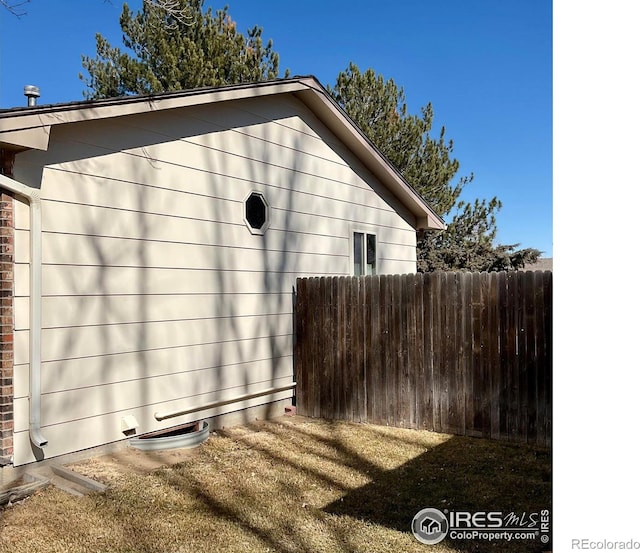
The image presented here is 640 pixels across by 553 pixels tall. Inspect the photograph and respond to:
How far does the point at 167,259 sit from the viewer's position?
606 cm

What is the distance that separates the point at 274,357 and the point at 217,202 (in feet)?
7.85

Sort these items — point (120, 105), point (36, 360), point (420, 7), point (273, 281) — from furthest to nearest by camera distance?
1. point (420, 7)
2. point (273, 281)
3. point (120, 105)
4. point (36, 360)

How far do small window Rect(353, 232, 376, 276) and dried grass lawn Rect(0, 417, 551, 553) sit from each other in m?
3.68

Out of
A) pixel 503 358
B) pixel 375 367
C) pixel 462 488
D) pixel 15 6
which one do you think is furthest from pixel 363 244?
pixel 15 6

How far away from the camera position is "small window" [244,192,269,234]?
714 centimetres

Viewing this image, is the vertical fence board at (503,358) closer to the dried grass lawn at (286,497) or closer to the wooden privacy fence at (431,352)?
the wooden privacy fence at (431,352)

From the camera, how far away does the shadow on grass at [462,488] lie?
13.1 feet

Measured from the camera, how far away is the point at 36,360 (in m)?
4.71

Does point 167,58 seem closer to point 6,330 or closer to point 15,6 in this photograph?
point 15,6

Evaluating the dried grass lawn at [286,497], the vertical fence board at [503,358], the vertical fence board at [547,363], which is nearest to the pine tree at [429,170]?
the vertical fence board at [503,358]

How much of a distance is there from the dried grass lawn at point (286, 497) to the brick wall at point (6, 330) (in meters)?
0.62

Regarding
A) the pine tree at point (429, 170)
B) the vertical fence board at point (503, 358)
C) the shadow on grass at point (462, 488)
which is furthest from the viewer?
the pine tree at point (429, 170)
